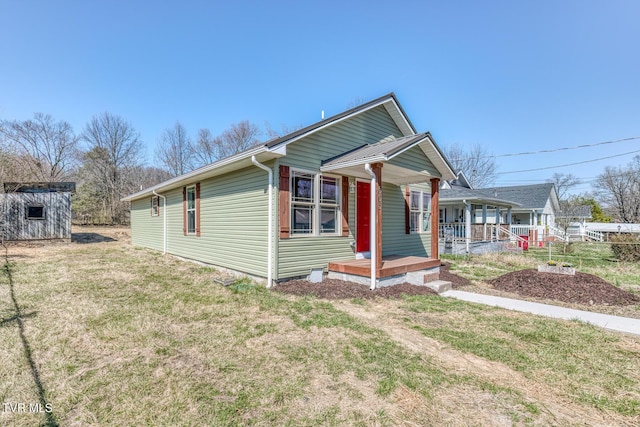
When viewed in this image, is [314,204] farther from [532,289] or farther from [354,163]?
[532,289]

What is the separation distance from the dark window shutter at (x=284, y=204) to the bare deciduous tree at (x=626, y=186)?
34980mm

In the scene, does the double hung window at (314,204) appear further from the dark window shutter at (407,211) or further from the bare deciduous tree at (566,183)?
the bare deciduous tree at (566,183)

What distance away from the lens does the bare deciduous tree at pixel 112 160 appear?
3025cm

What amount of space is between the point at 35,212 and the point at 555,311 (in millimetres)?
21523

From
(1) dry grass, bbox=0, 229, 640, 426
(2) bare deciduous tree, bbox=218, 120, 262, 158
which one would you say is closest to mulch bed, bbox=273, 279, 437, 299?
(1) dry grass, bbox=0, 229, 640, 426

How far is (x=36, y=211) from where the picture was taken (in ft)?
50.7

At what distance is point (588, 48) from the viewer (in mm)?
12242

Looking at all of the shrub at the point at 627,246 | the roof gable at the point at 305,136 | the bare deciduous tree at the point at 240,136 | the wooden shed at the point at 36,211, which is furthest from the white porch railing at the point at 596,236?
the wooden shed at the point at 36,211

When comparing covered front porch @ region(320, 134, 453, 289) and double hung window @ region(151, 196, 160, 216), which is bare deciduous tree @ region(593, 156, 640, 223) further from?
double hung window @ region(151, 196, 160, 216)

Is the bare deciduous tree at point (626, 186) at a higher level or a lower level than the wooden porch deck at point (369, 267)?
higher

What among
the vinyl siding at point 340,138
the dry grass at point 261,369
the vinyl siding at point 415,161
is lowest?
the dry grass at point 261,369

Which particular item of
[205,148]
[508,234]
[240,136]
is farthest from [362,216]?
[205,148]

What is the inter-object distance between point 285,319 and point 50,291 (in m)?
4.99

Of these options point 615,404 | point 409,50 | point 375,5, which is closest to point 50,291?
point 615,404
